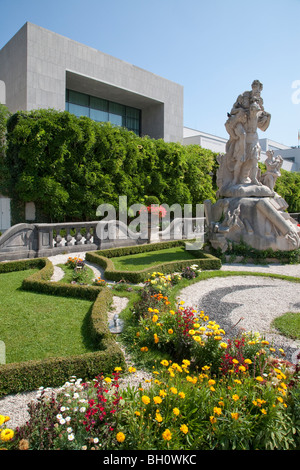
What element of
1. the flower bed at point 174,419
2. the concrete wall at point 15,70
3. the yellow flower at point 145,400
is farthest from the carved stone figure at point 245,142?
the concrete wall at point 15,70

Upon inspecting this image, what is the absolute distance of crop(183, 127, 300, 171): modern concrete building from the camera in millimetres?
34938

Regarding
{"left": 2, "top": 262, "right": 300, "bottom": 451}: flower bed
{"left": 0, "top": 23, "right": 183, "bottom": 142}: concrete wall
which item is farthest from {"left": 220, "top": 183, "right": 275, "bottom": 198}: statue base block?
{"left": 0, "top": 23, "right": 183, "bottom": 142}: concrete wall

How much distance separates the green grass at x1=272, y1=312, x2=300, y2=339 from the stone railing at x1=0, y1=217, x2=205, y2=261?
331 inches

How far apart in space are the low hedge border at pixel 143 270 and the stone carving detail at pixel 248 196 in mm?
1486

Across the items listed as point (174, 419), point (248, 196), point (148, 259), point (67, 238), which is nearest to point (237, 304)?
point (174, 419)

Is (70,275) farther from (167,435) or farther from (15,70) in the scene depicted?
(15,70)

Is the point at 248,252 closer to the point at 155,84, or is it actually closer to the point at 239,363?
the point at 239,363

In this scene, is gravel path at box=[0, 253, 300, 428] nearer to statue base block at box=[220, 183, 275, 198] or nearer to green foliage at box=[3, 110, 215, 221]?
statue base block at box=[220, 183, 275, 198]

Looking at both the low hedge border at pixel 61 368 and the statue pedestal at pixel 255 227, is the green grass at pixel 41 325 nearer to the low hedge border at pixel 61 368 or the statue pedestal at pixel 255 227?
the low hedge border at pixel 61 368

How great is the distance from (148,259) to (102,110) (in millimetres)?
19723

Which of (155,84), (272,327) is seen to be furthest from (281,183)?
(272,327)

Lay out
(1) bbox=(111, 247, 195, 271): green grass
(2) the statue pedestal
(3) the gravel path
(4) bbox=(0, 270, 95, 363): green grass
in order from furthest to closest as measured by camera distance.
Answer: (2) the statue pedestal
(1) bbox=(111, 247, 195, 271): green grass
(4) bbox=(0, 270, 95, 363): green grass
(3) the gravel path

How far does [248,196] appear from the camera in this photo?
1199cm

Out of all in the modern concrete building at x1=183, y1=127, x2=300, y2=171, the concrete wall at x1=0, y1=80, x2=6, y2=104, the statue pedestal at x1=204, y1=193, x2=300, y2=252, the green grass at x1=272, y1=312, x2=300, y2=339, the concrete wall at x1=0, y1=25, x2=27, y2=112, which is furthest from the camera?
the modern concrete building at x1=183, y1=127, x2=300, y2=171
